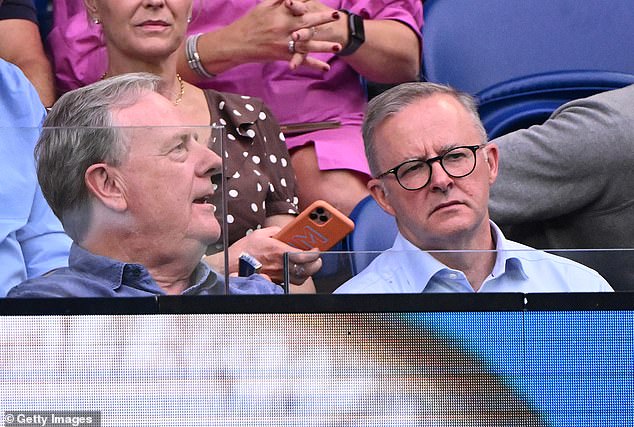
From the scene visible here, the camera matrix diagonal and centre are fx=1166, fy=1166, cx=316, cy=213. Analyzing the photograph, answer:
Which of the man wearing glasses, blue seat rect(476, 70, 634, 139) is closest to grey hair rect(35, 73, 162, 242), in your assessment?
the man wearing glasses

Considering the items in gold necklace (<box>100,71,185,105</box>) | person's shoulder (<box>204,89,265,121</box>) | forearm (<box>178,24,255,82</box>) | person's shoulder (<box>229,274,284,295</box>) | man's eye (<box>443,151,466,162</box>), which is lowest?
person's shoulder (<box>204,89,265,121</box>)

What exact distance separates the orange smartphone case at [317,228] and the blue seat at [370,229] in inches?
9.2

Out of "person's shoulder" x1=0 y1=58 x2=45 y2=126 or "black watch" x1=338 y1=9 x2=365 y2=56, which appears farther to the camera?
"black watch" x1=338 y1=9 x2=365 y2=56

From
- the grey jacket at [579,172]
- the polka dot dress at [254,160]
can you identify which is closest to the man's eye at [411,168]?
the grey jacket at [579,172]

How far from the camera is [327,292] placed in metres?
1.33

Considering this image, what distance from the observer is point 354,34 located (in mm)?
2863

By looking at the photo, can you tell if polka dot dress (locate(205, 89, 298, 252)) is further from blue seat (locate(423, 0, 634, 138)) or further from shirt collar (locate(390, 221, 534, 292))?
shirt collar (locate(390, 221, 534, 292))

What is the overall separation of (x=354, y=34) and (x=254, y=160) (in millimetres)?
415

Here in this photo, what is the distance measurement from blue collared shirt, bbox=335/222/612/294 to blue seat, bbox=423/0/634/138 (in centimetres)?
156

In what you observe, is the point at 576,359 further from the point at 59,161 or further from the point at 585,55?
the point at 585,55

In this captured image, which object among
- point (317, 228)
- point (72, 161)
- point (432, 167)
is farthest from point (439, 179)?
point (72, 161)

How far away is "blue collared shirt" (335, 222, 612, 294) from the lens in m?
1.34

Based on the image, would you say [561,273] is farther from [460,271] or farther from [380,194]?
[380,194]

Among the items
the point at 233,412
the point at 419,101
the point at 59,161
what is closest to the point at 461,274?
the point at 233,412
